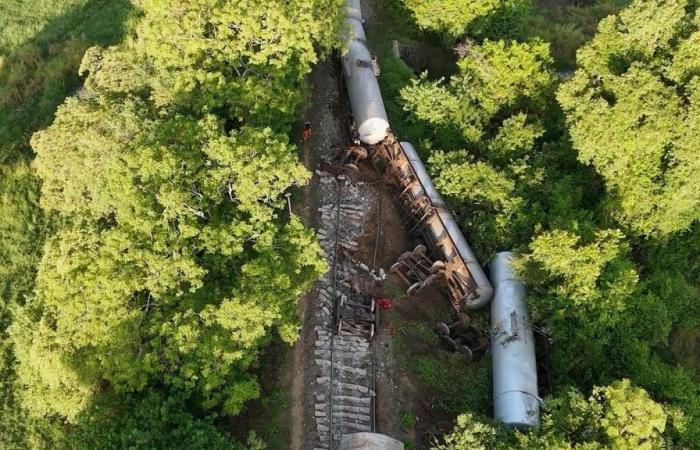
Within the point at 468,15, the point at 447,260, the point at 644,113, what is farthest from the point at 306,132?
the point at 644,113

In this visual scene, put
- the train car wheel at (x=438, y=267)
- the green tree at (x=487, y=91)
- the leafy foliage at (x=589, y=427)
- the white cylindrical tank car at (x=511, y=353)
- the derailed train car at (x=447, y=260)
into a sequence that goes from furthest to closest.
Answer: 1. the green tree at (x=487, y=91)
2. the train car wheel at (x=438, y=267)
3. the derailed train car at (x=447, y=260)
4. the white cylindrical tank car at (x=511, y=353)
5. the leafy foliage at (x=589, y=427)

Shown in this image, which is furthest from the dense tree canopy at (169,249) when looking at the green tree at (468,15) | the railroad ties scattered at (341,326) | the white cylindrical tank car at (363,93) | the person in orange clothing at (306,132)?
the green tree at (468,15)

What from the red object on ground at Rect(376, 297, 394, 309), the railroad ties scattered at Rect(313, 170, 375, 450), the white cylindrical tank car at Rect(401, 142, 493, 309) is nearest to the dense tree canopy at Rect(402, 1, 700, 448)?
the white cylindrical tank car at Rect(401, 142, 493, 309)

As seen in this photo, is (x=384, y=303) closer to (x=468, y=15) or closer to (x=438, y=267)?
(x=438, y=267)

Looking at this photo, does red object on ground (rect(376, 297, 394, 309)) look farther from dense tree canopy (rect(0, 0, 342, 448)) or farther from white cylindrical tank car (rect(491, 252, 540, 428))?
white cylindrical tank car (rect(491, 252, 540, 428))

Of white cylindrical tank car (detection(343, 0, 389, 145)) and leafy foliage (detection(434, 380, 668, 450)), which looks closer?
leafy foliage (detection(434, 380, 668, 450))

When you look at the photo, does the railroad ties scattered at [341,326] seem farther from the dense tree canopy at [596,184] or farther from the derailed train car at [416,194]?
the dense tree canopy at [596,184]

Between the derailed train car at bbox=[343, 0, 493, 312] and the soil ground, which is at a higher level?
the derailed train car at bbox=[343, 0, 493, 312]
